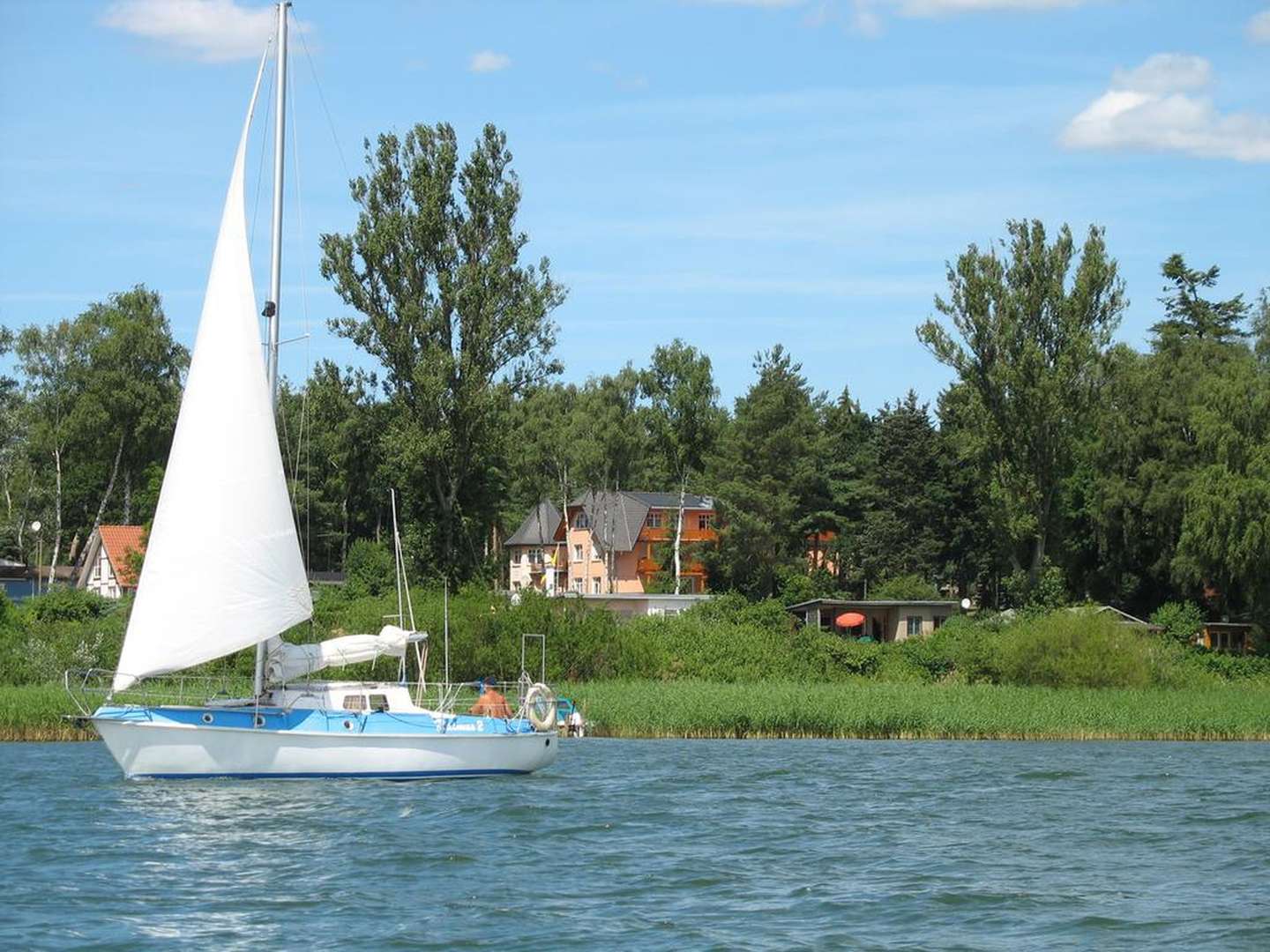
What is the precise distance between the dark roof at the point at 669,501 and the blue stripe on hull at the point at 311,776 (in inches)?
2593

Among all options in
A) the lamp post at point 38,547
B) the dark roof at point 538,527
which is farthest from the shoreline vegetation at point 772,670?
the dark roof at point 538,527

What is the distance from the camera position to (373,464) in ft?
347

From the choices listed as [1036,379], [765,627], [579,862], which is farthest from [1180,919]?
[1036,379]

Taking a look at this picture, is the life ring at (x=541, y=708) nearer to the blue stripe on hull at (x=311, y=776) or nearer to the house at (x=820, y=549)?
→ the blue stripe on hull at (x=311, y=776)

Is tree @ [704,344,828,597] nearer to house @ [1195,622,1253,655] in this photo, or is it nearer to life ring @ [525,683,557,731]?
house @ [1195,622,1253,655]

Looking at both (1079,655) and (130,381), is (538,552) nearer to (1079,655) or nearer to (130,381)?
(130,381)

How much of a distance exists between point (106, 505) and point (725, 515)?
38590 mm

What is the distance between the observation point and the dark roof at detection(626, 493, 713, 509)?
101 metres

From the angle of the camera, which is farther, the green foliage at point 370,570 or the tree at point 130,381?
the tree at point 130,381

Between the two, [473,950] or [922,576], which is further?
[922,576]

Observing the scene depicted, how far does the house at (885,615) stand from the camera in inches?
3236

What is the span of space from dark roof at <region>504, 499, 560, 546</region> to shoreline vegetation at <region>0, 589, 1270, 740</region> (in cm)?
4444

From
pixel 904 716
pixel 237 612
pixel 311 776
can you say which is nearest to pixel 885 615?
pixel 904 716

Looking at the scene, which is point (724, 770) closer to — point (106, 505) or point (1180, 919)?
point (1180, 919)
